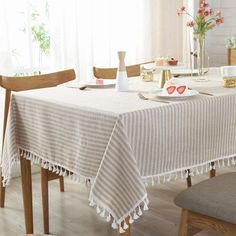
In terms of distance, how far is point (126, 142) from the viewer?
5.31 feet

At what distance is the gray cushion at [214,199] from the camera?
1.66m

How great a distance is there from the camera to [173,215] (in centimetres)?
270

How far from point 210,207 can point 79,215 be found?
3.96ft

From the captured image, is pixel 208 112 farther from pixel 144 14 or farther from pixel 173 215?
pixel 144 14

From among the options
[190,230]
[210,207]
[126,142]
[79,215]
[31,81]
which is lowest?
[79,215]

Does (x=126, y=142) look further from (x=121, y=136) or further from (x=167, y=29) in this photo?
(x=167, y=29)

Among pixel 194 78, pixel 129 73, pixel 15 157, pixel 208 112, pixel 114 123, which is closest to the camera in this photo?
pixel 114 123

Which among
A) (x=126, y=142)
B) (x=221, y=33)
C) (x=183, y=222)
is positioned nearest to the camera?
(x=126, y=142)

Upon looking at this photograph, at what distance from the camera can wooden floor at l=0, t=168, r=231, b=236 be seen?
8.29 feet

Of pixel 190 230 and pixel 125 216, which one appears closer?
pixel 125 216

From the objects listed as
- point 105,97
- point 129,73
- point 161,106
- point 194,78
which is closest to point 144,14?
point 129,73

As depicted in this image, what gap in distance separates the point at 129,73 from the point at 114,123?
57.8 inches

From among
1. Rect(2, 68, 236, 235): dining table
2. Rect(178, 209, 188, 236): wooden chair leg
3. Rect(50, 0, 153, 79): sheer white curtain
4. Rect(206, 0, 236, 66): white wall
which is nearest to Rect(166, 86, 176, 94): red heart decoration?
Rect(2, 68, 236, 235): dining table

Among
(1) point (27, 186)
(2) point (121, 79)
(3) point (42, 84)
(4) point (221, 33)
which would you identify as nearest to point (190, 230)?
(2) point (121, 79)
